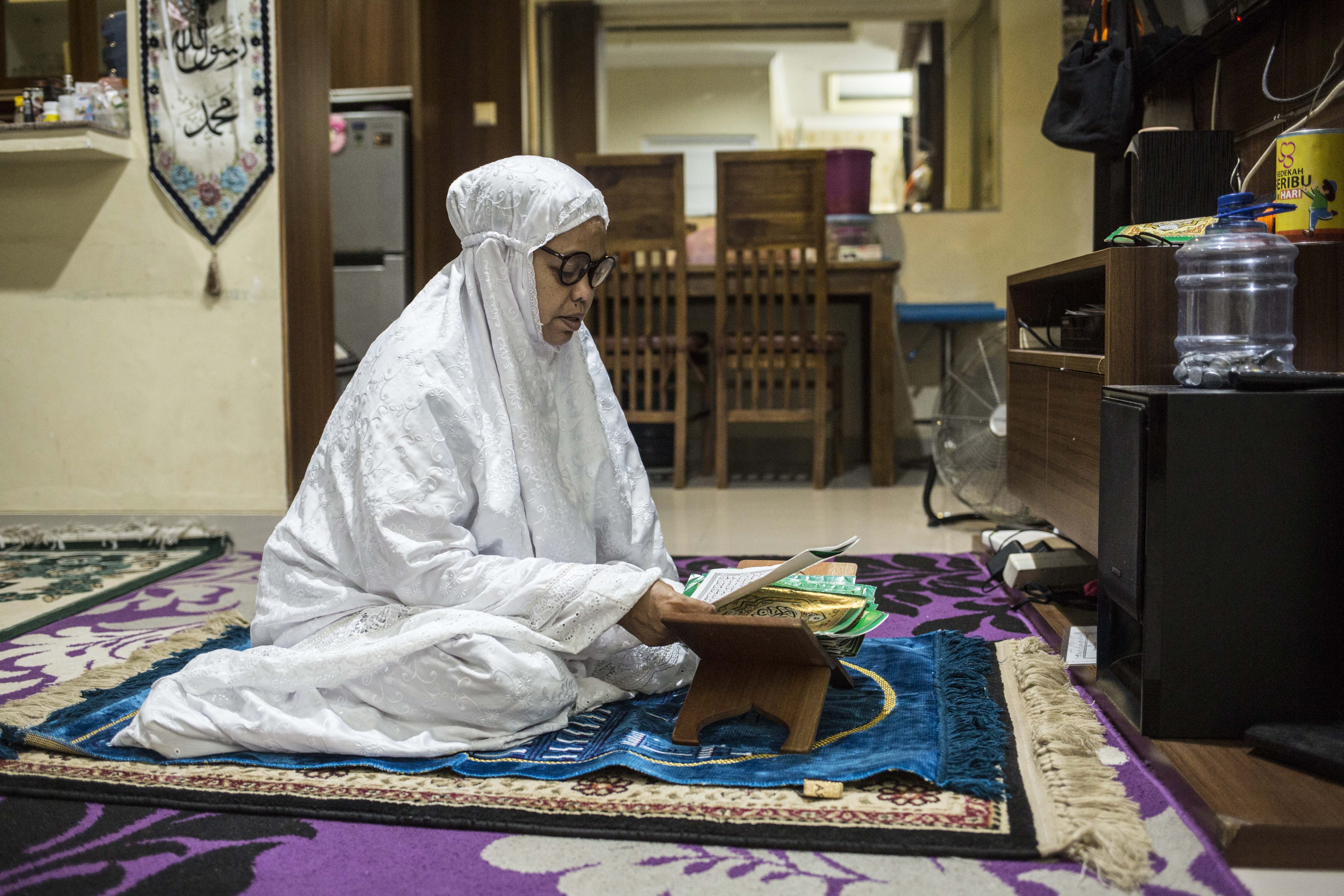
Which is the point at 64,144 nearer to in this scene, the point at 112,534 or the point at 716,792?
the point at 112,534

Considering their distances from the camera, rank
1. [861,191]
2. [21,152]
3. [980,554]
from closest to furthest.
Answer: [980,554]
[21,152]
[861,191]

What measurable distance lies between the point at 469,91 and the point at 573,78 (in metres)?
0.58

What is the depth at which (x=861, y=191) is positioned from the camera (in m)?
5.37

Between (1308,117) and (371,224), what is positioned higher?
(371,224)

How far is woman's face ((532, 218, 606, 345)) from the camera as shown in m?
1.70

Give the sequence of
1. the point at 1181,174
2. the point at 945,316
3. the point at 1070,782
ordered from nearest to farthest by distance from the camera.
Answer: the point at 1070,782 → the point at 1181,174 → the point at 945,316

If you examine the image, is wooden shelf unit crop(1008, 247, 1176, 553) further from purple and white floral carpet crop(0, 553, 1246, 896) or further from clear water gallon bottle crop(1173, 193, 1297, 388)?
purple and white floral carpet crop(0, 553, 1246, 896)

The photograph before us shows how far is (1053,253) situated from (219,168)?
396cm

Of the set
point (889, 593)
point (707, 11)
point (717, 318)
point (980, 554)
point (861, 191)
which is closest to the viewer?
point (889, 593)

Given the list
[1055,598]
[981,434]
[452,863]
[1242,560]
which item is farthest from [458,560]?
[981,434]

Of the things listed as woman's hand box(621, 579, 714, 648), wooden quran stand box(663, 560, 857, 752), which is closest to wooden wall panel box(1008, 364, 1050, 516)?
wooden quran stand box(663, 560, 857, 752)

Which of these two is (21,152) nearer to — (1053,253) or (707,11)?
(707,11)

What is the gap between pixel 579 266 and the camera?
67.0 inches

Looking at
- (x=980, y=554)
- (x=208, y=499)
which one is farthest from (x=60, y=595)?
(x=980, y=554)
